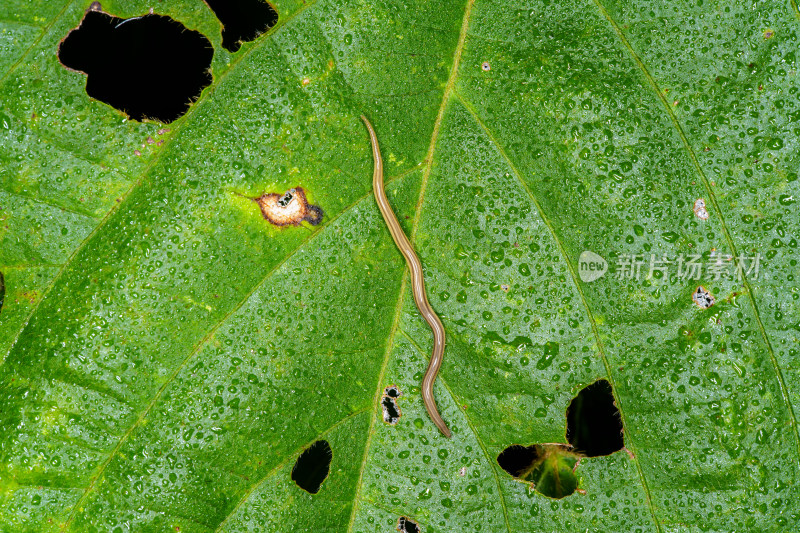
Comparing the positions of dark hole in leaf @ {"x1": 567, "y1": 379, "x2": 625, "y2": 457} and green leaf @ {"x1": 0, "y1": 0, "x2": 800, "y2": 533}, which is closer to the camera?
green leaf @ {"x1": 0, "y1": 0, "x2": 800, "y2": 533}

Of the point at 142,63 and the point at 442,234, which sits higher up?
the point at 142,63

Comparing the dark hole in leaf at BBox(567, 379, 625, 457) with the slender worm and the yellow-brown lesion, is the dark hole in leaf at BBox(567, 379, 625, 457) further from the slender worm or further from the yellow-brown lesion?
the yellow-brown lesion

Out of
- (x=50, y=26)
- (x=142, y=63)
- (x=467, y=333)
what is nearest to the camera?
(x=50, y=26)

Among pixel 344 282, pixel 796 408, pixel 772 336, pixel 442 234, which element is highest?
pixel 442 234

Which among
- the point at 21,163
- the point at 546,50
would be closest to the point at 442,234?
the point at 546,50

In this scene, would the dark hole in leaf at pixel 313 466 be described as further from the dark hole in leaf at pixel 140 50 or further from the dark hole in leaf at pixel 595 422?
the dark hole in leaf at pixel 140 50

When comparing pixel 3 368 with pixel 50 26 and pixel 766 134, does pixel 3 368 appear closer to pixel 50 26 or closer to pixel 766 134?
pixel 50 26

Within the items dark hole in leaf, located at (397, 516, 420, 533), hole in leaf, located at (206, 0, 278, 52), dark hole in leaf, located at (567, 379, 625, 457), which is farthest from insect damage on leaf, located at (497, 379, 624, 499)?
hole in leaf, located at (206, 0, 278, 52)
